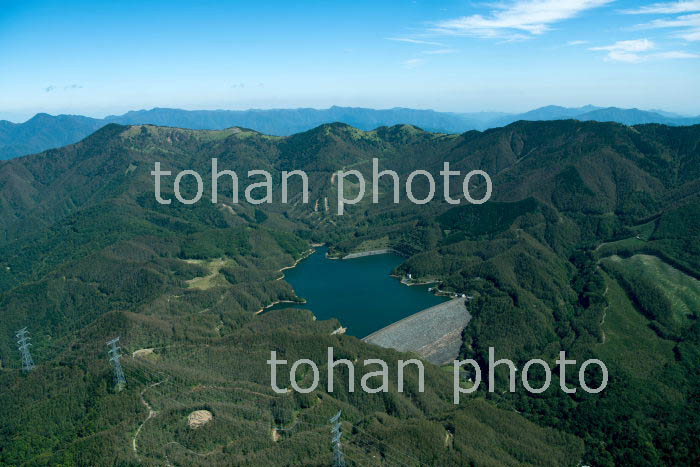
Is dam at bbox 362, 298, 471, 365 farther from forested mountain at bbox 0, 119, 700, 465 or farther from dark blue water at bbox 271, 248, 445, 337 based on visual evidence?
dark blue water at bbox 271, 248, 445, 337

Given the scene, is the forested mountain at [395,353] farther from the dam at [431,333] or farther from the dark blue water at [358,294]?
the dark blue water at [358,294]

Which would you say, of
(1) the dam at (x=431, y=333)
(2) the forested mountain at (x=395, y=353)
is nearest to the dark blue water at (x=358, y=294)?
(2) the forested mountain at (x=395, y=353)

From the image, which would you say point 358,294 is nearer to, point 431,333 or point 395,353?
point 431,333

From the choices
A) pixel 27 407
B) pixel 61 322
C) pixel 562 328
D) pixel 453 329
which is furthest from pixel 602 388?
pixel 61 322

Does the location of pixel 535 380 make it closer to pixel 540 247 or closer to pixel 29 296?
pixel 540 247

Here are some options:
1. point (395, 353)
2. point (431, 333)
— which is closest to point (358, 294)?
point (431, 333)
